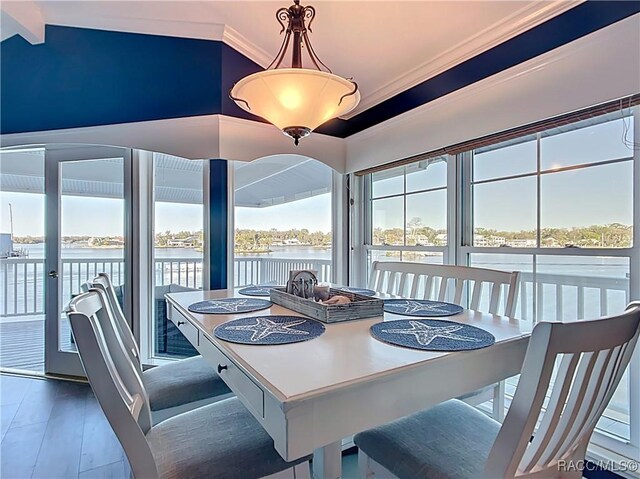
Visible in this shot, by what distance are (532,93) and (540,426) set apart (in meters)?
1.65

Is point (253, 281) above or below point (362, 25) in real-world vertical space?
below

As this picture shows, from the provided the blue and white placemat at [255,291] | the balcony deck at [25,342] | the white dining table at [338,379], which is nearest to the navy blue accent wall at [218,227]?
the blue and white placemat at [255,291]

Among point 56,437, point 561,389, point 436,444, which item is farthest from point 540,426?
point 56,437

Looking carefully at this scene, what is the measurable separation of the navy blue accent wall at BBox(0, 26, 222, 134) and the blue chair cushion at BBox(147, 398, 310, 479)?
2.15m

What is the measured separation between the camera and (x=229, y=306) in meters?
1.74

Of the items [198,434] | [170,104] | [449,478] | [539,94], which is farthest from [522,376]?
[170,104]

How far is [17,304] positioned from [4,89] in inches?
98.1

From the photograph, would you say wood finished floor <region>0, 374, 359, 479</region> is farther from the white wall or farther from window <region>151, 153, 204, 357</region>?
the white wall

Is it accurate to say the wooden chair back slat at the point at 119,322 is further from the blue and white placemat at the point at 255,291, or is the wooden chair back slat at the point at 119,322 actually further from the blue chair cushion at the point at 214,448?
the blue and white placemat at the point at 255,291

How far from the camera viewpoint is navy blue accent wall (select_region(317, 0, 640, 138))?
1620 millimetres

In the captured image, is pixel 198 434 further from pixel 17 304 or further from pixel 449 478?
pixel 17 304

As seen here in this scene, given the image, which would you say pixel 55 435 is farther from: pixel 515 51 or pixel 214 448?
pixel 515 51

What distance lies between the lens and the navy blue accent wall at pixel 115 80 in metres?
2.68

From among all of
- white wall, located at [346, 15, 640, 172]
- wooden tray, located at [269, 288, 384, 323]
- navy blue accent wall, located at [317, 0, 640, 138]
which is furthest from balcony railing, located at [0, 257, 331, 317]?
navy blue accent wall, located at [317, 0, 640, 138]
